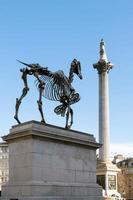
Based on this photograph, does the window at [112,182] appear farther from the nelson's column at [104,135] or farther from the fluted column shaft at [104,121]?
the fluted column shaft at [104,121]

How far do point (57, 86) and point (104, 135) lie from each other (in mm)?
37391

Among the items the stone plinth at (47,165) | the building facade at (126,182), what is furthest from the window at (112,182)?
the building facade at (126,182)

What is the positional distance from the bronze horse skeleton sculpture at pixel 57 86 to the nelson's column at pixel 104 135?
1380 inches

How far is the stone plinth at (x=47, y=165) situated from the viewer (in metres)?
18.8

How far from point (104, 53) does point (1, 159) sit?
Result: 6952 cm

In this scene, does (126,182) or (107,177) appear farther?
(126,182)

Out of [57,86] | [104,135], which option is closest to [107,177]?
[104,135]

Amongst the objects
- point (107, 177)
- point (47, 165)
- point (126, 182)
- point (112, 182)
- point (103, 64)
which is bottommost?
point (126, 182)

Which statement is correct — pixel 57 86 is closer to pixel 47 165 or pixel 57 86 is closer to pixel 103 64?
pixel 47 165

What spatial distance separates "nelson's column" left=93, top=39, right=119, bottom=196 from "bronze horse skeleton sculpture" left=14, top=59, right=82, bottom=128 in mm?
35056

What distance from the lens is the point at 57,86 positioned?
2238 cm

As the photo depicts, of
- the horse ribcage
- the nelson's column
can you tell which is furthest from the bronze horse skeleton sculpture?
the nelson's column

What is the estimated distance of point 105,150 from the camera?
59.0 m

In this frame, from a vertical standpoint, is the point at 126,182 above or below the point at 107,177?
below
